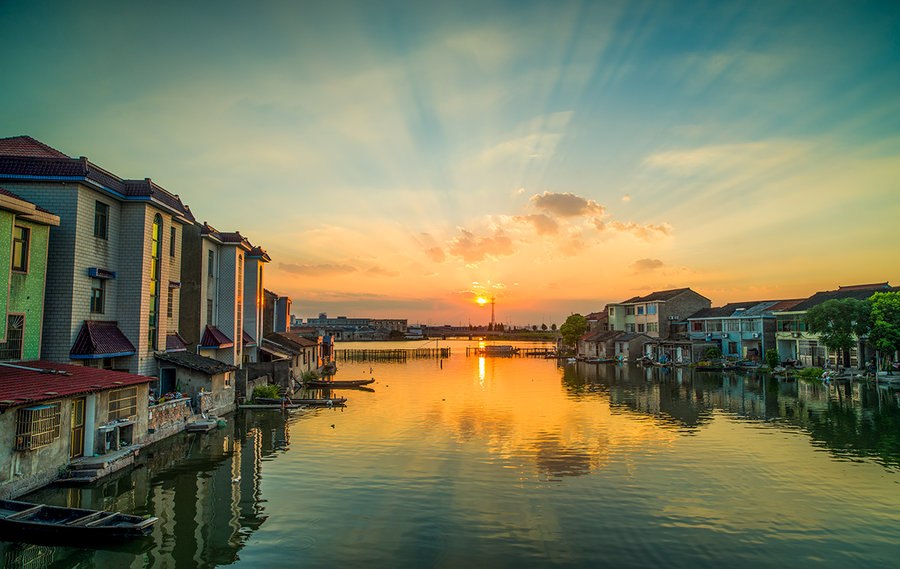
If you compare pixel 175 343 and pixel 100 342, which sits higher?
pixel 100 342

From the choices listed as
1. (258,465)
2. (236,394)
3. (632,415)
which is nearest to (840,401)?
(632,415)

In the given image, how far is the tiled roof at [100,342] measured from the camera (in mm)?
24281

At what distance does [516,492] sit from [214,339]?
90.8 feet

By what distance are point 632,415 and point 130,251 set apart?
35.5m

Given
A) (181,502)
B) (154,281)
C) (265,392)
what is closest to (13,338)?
(154,281)

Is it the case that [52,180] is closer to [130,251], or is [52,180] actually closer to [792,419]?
[130,251]

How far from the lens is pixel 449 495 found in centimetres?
1991

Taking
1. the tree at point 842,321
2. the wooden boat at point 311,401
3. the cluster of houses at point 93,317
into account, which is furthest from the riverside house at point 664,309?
the cluster of houses at point 93,317

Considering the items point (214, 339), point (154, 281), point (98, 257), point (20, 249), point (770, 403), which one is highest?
point (98, 257)

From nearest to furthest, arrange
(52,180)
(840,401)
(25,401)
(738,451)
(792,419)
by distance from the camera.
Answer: (25,401)
(52,180)
(738,451)
(792,419)
(840,401)

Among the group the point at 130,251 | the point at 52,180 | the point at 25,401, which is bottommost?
the point at 25,401

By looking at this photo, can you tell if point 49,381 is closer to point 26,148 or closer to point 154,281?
point 154,281

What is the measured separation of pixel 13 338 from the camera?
21.4 metres

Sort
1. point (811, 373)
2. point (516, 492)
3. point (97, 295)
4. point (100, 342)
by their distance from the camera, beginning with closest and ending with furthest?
1. point (516, 492)
2. point (100, 342)
3. point (97, 295)
4. point (811, 373)
